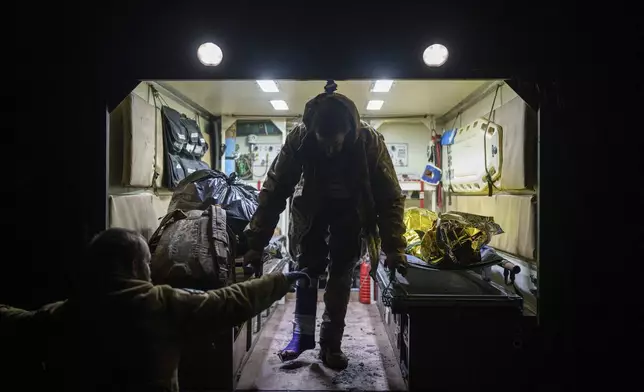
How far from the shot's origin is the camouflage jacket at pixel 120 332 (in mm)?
1052

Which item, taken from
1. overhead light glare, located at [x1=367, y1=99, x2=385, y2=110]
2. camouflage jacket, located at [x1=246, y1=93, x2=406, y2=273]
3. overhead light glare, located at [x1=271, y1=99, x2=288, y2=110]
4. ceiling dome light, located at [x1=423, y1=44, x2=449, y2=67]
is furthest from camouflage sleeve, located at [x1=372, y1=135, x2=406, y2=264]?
overhead light glare, located at [x1=271, y1=99, x2=288, y2=110]

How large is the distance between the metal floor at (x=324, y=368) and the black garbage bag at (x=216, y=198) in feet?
2.28

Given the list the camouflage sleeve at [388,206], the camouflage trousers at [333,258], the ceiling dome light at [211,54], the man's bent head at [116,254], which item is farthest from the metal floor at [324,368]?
the ceiling dome light at [211,54]

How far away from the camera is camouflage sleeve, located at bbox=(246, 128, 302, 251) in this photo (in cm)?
201

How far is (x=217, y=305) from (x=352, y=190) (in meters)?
1.04

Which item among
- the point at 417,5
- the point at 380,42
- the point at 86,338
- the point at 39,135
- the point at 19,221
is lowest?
the point at 86,338

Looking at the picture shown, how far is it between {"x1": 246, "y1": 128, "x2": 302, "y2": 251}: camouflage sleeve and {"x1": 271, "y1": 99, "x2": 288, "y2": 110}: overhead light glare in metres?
1.69

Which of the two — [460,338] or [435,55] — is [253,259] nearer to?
[460,338]

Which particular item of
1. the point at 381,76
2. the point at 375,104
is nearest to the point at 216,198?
the point at 381,76

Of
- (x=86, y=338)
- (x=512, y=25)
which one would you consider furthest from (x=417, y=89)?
(x=86, y=338)

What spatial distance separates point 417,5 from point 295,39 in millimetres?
545

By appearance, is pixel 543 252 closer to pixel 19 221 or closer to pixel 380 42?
pixel 380 42

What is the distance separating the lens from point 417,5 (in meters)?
1.62

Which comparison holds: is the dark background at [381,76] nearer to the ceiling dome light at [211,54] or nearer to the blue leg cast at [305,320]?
the ceiling dome light at [211,54]
